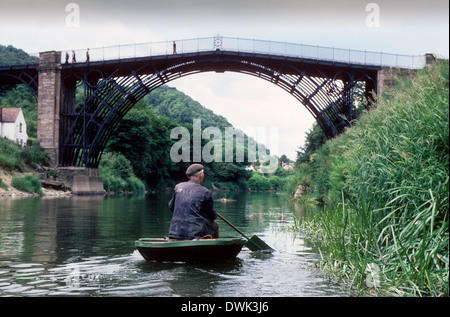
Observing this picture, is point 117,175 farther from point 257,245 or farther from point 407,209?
point 407,209

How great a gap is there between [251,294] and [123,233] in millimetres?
6729

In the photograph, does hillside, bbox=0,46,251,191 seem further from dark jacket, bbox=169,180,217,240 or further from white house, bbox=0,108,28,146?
dark jacket, bbox=169,180,217,240

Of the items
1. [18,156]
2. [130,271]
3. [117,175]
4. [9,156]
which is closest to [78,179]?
[18,156]

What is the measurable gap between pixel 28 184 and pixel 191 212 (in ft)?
82.5

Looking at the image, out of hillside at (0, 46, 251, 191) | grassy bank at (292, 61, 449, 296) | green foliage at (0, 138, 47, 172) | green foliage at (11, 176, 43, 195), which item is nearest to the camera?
grassy bank at (292, 61, 449, 296)

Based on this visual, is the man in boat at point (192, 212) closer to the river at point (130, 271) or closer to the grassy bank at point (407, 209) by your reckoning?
the river at point (130, 271)

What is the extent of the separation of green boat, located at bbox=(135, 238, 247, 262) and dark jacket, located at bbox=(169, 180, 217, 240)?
0.25 metres

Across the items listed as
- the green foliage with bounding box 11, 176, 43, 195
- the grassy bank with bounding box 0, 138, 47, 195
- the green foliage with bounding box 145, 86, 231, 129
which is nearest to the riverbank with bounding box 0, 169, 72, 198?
the grassy bank with bounding box 0, 138, 47, 195

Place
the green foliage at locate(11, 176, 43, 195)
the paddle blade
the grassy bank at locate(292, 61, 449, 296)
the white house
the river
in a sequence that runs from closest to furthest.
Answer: the grassy bank at locate(292, 61, 449, 296) < the river < the paddle blade < the green foliage at locate(11, 176, 43, 195) < the white house

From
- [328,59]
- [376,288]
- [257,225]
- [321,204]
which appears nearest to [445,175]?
[376,288]

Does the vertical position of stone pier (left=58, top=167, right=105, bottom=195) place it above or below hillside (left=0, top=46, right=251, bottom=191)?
below

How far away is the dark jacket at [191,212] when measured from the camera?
24.4 ft

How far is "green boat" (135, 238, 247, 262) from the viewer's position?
7117mm

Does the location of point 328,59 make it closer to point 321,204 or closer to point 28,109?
point 321,204
